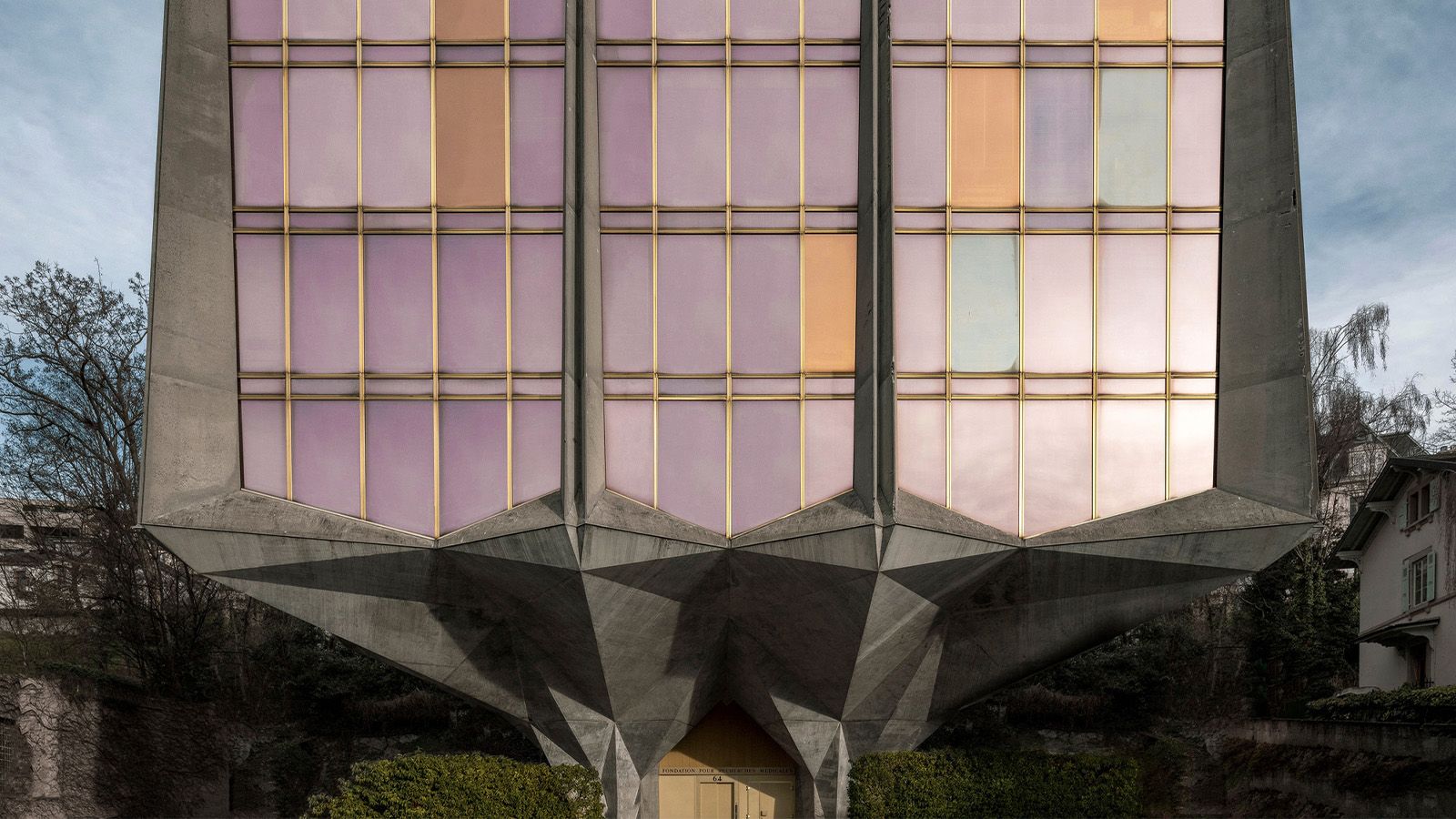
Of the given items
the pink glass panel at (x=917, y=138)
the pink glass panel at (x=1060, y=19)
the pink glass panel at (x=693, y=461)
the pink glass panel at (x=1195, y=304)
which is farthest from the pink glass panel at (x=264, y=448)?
the pink glass panel at (x=1195, y=304)

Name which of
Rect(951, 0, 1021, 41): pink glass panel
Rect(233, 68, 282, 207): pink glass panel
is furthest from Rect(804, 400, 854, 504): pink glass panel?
Rect(233, 68, 282, 207): pink glass panel

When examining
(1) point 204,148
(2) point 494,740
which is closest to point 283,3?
(1) point 204,148

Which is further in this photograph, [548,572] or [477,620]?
[477,620]

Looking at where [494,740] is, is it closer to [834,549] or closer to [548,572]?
[548,572]

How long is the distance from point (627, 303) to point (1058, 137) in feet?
29.3

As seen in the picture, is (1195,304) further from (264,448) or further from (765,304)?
(264,448)

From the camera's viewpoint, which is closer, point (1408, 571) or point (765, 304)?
point (765, 304)

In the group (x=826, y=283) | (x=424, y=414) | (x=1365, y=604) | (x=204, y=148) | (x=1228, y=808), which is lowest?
(x=1228, y=808)

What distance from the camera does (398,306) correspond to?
19.1m

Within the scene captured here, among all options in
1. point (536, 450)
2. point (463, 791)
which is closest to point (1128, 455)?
point (536, 450)

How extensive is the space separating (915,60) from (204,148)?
1392 cm

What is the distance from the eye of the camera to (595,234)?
1917 centimetres

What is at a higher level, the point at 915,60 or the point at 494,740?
the point at 915,60

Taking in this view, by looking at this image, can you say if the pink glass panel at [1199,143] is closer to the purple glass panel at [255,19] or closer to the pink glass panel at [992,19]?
the pink glass panel at [992,19]
